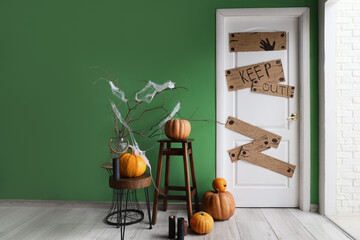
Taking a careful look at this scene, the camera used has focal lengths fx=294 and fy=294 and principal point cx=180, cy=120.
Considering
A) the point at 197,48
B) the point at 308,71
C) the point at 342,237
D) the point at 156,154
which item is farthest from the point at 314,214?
the point at 197,48

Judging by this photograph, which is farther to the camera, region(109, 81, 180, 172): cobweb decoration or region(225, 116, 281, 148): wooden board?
region(225, 116, 281, 148): wooden board

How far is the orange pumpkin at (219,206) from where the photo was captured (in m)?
2.54

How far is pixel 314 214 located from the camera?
9.06 ft

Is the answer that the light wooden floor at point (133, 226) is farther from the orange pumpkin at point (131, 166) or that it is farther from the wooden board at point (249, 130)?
the wooden board at point (249, 130)

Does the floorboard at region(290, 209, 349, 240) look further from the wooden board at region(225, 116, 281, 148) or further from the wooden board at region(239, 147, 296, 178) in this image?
the wooden board at region(225, 116, 281, 148)

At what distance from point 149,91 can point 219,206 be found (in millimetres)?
1280

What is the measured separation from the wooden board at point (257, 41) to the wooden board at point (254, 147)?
0.90 m

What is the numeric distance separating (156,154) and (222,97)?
86 centimetres

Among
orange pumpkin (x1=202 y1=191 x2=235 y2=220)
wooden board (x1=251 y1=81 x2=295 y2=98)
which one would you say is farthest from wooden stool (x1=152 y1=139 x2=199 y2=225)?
wooden board (x1=251 y1=81 x2=295 y2=98)

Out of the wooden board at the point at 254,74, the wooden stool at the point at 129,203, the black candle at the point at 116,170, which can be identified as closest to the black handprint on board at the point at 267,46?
the wooden board at the point at 254,74

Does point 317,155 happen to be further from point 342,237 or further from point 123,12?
point 123,12

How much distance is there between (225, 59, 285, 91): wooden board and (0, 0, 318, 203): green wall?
0.20 m

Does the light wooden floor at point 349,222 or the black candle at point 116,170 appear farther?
the light wooden floor at point 349,222

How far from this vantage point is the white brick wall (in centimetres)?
286
